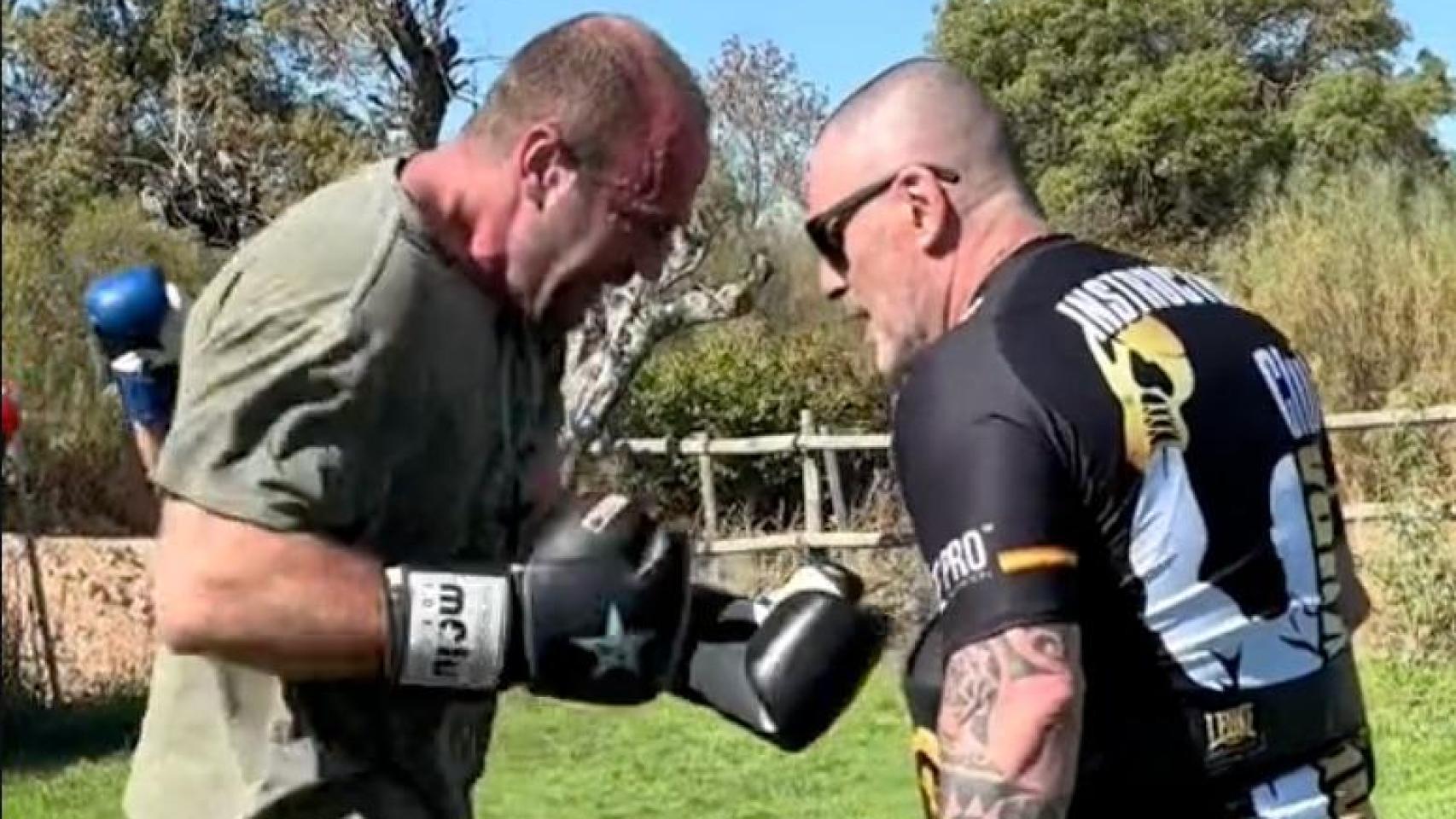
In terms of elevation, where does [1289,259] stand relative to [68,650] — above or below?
above

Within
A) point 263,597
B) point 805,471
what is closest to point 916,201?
point 263,597

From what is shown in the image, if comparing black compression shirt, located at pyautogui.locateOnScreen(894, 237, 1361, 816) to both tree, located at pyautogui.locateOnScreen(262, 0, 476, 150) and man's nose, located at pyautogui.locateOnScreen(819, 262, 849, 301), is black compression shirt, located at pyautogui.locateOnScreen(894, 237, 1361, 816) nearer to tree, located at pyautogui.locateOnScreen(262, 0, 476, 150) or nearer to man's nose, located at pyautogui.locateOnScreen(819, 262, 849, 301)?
man's nose, located at pyautogui.locateOnScreen(819, 262, 849, 301)

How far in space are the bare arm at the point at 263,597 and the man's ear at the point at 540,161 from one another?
41cm

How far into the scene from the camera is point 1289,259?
15.2m

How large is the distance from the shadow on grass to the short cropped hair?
30.3 inches

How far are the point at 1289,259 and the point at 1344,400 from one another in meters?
0.97

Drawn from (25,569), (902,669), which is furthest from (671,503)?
(25,569)

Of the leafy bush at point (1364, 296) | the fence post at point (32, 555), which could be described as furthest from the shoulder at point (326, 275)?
the leafy bush at point (1364, 296)

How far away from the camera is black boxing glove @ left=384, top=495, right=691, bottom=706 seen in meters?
2.44

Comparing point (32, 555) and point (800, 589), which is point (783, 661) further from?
point (32, 555)

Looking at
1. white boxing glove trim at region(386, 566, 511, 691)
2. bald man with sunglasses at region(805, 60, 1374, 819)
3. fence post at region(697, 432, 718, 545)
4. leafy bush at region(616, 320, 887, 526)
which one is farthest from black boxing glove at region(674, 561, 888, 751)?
leafy bush at region(616, 320, 887, 526)

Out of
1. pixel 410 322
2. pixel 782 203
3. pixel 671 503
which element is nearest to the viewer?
pixel 410 322

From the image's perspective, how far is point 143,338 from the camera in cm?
308

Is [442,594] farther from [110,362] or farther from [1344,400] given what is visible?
[1344,400]
